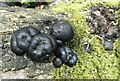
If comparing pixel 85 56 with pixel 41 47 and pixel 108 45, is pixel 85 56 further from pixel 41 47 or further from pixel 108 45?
pixel 41 47

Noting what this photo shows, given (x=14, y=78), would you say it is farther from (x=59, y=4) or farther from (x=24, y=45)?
(x=59, y=4)

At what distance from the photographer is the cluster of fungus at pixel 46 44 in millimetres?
3062

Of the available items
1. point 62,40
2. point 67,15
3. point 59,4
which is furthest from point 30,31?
point 59,4

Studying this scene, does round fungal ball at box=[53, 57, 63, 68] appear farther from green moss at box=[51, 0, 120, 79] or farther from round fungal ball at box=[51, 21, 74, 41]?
round fungal ball at box=[51, 21, 74, 41]

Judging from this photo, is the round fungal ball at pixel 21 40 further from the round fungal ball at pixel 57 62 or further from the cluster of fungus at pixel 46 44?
the round fungal ball at pixel 57 62

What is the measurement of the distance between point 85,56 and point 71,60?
0.24 metres

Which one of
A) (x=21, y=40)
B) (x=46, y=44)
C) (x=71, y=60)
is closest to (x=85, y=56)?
(x=71, y=60)

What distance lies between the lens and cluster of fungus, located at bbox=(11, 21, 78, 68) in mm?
3062

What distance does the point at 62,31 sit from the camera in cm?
325

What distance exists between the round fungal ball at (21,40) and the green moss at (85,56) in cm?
48

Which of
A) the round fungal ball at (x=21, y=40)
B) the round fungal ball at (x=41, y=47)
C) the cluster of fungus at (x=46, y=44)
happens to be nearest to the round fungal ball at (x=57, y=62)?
the cluster of fungus at (x=46, y=44)

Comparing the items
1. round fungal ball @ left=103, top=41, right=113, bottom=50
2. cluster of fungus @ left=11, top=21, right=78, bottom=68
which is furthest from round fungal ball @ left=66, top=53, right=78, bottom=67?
round fungal ball @ left=103, top=41, right=113, bottom=50

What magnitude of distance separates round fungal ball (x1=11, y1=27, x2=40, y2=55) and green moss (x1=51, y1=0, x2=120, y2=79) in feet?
1.57

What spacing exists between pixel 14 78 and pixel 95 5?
57.8 inches
